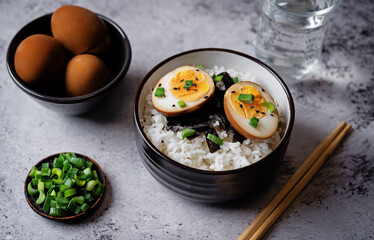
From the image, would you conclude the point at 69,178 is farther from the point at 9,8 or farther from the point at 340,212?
the point at 9,8

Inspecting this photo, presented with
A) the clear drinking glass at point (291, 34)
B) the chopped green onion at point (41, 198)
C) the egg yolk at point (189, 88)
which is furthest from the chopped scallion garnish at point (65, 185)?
the clear drinking glass at point (291, 34)

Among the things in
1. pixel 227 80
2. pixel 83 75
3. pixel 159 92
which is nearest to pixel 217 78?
pixel 227 80

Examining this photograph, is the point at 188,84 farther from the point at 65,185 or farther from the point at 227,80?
the point at 65,185

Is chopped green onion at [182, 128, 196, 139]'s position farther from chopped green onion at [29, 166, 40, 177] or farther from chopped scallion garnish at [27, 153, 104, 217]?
chopped green onion at [29, 166, 40, 177]

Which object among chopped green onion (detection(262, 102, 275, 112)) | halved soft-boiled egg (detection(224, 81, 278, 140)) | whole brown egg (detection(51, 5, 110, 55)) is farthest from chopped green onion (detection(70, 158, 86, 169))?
chopped green onion (detection(262, 102, 275, 112))

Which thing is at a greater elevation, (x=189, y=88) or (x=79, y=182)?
(x=189, y=88)

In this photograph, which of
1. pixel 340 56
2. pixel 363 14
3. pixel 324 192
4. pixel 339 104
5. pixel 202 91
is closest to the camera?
pixel 202 91

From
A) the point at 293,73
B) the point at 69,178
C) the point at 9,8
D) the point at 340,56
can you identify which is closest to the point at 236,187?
the point at 69,178
